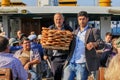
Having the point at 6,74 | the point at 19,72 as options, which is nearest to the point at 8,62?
the point at 19,72

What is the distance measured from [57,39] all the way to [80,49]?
0.43m

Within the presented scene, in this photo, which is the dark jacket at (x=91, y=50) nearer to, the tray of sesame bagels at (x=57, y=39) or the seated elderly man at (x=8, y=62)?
the tray of sesame bagels at (x=57, y=39)

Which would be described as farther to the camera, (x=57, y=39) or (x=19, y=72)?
(x=57, y=39)

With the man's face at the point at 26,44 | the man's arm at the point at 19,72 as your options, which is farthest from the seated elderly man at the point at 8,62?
the man's face at the point at 26,44

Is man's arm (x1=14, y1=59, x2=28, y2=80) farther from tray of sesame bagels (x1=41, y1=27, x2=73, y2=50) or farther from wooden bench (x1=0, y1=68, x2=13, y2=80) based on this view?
tray of sesame bagels (x1=41, y1=27, x2=73, y2=50)

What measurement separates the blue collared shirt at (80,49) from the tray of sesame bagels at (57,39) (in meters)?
0.15

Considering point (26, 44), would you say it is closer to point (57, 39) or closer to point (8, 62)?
point (57, 39)

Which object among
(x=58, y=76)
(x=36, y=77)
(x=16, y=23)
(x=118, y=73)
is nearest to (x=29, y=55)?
(x=36, y=77)

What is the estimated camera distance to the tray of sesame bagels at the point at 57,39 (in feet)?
24.0

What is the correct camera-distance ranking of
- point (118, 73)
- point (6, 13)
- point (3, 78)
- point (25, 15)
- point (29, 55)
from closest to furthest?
point (118, 73) < point (3, 78) < point (29, 55) < point (6, 13) < point (25, 15)

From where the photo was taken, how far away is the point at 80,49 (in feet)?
23.9

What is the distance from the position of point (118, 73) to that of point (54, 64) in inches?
166

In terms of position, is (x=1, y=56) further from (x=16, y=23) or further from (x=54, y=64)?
(x=16, y=23)

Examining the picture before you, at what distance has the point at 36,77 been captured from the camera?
10195mm
